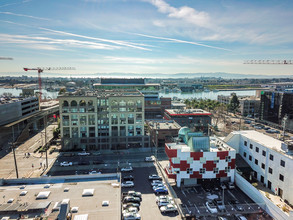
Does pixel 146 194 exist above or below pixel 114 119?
below

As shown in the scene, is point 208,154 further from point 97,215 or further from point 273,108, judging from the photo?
point 273,108

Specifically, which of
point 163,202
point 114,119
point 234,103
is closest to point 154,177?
point 163,202

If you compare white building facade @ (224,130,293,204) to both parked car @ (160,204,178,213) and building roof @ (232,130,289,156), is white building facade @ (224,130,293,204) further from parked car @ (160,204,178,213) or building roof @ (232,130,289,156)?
parked car @ (160,204,178,213)

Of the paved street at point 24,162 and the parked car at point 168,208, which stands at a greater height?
the parked car at point 168,208

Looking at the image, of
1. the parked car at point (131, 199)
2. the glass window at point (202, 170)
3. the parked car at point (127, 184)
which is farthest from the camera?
the glass window at point (202, 170)

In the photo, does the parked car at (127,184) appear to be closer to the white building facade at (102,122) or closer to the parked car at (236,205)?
the parked car at (236,205)

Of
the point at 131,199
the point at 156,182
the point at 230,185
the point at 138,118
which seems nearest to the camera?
the point at 131,199

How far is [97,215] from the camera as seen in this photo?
59.9 feet

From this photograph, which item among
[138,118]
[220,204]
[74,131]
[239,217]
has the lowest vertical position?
[220,204]

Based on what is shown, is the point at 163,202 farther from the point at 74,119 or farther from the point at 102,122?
the point at 74,119

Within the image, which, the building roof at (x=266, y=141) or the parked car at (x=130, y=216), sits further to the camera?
the building roof at (x=266, y=141)

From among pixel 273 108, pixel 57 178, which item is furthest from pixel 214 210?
pixel 273 108

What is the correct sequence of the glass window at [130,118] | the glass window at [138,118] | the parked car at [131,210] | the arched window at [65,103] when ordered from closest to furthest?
the parked car at [131,210] → the arched window at [65,103] → the glass window at [130,118] → the glass window at [138,118]

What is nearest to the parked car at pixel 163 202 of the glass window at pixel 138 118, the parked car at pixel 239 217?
the parked car at pixel 239 217
